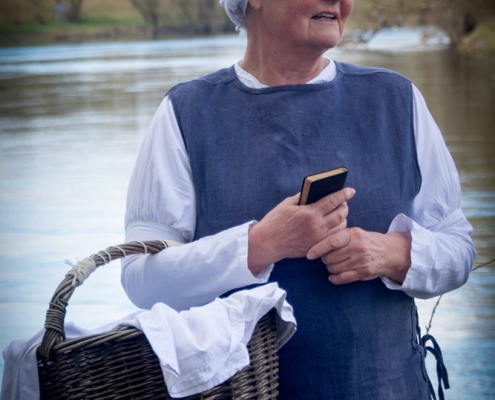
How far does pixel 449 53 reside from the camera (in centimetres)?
2458

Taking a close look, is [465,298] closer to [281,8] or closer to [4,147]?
[281,8]

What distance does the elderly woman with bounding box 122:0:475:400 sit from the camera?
1.84 m

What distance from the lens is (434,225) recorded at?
2.01 metres

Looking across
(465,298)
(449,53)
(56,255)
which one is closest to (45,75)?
(449,53)

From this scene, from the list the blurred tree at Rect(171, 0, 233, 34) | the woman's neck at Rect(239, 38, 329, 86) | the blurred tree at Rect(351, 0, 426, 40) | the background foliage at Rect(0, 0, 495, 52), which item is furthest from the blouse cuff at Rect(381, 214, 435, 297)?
the blurred tree at Rect(171, 0, 233, 34)

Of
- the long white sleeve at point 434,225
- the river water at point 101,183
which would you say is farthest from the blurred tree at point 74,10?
the long white sleeve at point 434,225

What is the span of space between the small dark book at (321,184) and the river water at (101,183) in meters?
2.06

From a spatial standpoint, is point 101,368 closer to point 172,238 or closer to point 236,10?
point 172,238

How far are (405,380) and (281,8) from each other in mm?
750

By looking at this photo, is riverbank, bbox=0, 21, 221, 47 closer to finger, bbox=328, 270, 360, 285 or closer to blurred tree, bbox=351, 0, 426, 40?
blurred tree, bbox=351, 0, 426, 40

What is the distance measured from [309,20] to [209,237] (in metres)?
0.47

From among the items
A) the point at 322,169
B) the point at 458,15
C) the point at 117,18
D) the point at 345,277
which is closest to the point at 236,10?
the point at 322,169

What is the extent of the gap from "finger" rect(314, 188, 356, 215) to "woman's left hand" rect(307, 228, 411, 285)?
0.07 meters

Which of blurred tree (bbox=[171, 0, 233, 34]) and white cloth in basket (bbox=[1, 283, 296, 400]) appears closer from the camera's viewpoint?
white cloth in basket (bbox=[1, 283, 296, 400])
